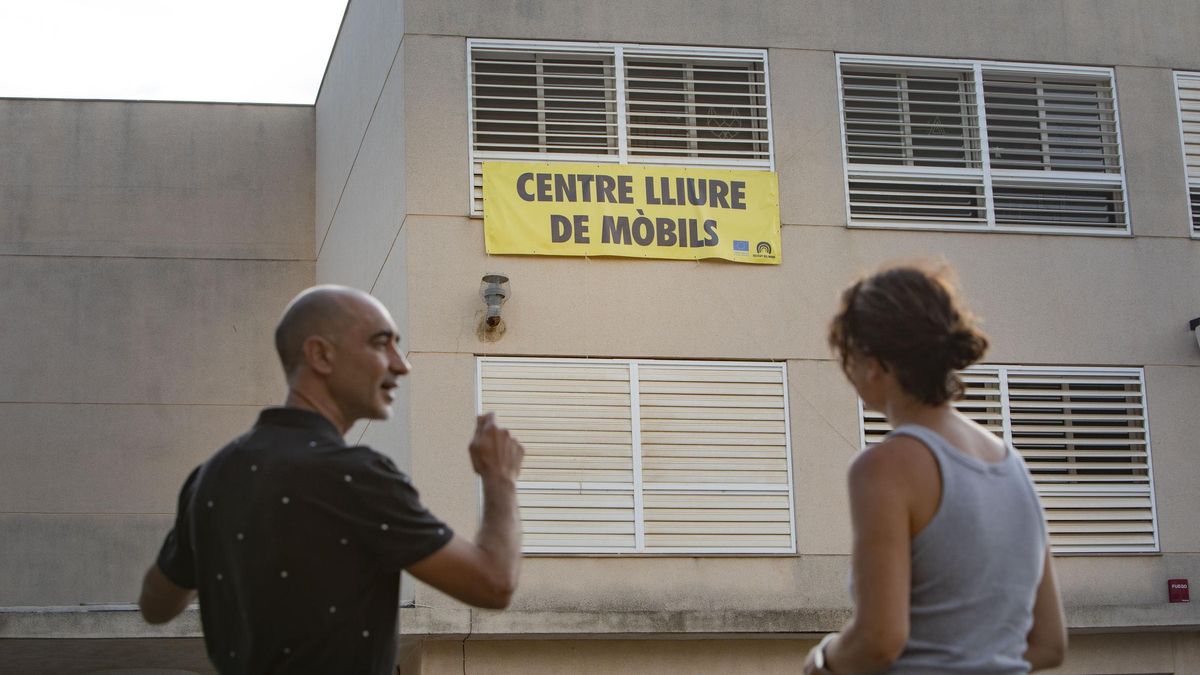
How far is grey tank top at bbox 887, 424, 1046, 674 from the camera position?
3314mm

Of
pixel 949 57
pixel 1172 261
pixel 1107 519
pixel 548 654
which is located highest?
pixel 949 57

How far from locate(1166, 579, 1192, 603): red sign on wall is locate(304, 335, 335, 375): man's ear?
1174 centimetres

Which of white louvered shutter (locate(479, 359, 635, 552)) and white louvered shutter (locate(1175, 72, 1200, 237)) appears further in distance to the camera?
white louvered shutter (locate(1175, 72, 1200, 237))

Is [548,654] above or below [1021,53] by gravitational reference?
below

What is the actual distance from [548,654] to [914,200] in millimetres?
5265

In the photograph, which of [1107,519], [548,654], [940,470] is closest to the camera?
[940,470]

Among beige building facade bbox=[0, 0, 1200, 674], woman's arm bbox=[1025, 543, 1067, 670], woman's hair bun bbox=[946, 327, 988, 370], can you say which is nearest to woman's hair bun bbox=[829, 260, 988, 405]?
woman's hair bun bbox=[946, 327, 988, 370]

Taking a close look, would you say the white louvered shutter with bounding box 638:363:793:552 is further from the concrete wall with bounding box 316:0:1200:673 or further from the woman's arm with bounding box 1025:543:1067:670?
the woman's arm with bounding box 1025:543:1067:670

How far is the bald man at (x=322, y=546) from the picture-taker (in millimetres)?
3500

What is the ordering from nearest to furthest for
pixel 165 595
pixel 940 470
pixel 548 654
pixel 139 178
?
pixel 940 470 < pixel 165 595 < pixel 548 654 < pixel 139 178

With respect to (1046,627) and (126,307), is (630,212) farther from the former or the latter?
(1046,627)

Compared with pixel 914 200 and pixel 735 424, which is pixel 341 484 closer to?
pixel 735 424

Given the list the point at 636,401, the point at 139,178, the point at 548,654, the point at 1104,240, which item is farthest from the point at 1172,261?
the point at 139,178

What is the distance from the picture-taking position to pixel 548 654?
13.2 m
